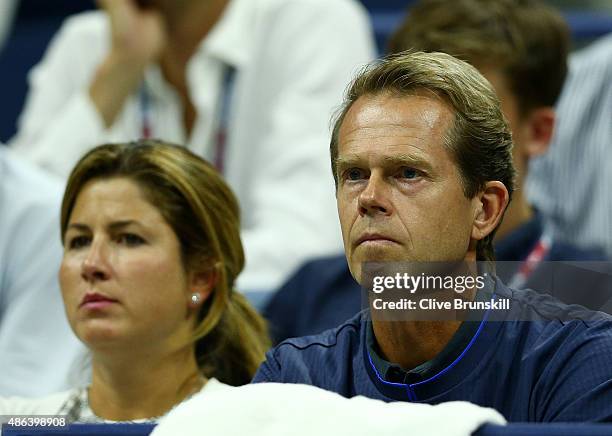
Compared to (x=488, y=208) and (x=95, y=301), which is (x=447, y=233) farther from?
(x=95, y=301)

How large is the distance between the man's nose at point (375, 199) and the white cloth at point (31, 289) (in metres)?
0.72

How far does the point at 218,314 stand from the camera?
1387 millimetres

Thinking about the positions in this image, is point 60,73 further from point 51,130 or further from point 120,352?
point 120,352

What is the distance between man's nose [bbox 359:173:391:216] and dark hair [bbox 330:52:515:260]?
0.06 metres

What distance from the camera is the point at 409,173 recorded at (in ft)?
3.33

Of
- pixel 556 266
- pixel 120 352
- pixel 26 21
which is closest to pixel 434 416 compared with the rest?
pixel 556 266

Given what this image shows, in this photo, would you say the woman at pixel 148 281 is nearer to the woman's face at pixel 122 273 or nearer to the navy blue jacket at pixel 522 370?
the woman's face at pixel 122 273

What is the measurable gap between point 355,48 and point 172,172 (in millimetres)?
944

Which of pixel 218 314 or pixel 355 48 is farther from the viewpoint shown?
pixel 355 48

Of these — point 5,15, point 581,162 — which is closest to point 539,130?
point 581,162

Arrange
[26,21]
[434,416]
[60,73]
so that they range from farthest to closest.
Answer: [26,21]
[60,73]
[434,416]

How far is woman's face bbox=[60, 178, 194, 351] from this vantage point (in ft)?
4.31

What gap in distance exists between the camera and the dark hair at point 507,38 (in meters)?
1.81

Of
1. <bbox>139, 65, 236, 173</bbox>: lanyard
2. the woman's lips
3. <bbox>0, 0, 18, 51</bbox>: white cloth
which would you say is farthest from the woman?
<bbox>0, 0, 18, 51</bbox>: white cloth
